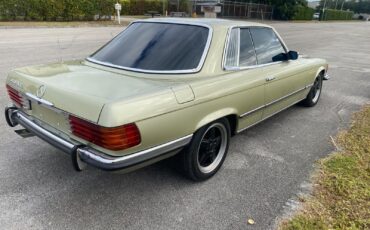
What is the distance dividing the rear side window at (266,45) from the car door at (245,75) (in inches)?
5.8

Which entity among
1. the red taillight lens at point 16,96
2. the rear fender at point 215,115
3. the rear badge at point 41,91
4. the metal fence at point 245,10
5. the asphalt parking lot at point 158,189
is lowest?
the asphalt parking lot at point 158,189

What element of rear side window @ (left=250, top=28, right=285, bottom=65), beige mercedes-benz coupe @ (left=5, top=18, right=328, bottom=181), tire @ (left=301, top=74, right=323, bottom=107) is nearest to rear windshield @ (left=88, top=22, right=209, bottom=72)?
beige mercedes-benz coupe @ (left=5, top=18, right=328, bottom=181)

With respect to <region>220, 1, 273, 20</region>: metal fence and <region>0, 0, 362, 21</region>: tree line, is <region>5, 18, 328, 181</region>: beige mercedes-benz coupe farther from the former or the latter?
<region>220, 1, 273, 20</region>: metal fence

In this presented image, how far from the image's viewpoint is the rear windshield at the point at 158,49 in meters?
3.16

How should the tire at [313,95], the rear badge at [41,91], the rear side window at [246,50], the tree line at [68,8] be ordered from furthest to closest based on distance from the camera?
the tree line at [68,8] < the tire at [313,95] < the rear side window at [246,50] < the rear badge at [41,91]

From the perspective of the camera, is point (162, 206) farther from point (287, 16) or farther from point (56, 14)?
point (287, 16)

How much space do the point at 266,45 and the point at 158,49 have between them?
168 centimetres

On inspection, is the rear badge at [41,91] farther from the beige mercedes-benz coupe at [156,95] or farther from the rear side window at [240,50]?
the rear side window at [240,50]

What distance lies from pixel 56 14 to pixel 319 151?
71.9 ft

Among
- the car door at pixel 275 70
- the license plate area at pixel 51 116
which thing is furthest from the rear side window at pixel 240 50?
the license plate area at pixel 51 116

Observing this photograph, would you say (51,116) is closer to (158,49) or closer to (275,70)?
(158,49)

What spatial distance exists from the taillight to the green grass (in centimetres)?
146

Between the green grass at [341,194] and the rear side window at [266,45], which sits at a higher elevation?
the rear side window at [266,45]

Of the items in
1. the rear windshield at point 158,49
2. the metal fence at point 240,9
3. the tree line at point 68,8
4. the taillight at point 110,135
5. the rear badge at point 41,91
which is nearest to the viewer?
the taillight at point 110,135
